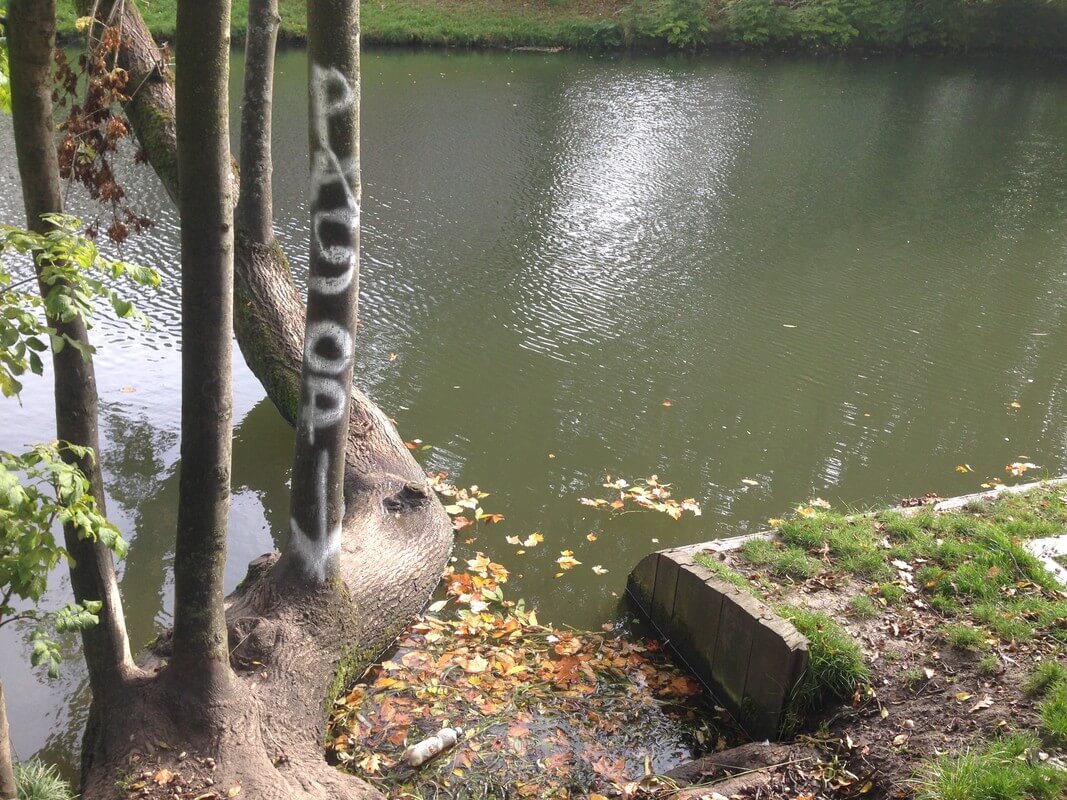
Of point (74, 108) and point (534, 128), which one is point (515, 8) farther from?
point (74, 108)

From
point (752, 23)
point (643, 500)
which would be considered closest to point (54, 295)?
point (643, 500)

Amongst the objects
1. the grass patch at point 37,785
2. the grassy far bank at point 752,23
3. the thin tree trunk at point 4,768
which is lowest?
the grass patch at point 37,785

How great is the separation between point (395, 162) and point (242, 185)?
845 cm

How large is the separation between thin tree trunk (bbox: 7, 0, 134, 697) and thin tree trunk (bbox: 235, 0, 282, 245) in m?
2.82

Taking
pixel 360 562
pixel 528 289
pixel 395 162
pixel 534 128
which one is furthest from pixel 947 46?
pixel 360 562

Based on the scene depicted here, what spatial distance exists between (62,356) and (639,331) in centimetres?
666

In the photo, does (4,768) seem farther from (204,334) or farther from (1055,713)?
(1055,713)

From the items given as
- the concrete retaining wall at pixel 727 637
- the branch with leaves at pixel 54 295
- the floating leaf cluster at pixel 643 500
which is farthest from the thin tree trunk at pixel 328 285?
the floating leaf cluster at pixel 643 500

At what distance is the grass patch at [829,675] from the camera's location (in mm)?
4293

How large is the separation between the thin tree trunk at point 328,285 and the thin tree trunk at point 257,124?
169 centimetres

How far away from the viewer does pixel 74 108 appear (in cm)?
400

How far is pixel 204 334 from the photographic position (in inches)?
133

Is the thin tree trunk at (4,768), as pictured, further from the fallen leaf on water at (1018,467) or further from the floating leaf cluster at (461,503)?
the fallen leaf on water at (1018,467)

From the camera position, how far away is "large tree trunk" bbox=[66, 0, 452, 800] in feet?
12.5
